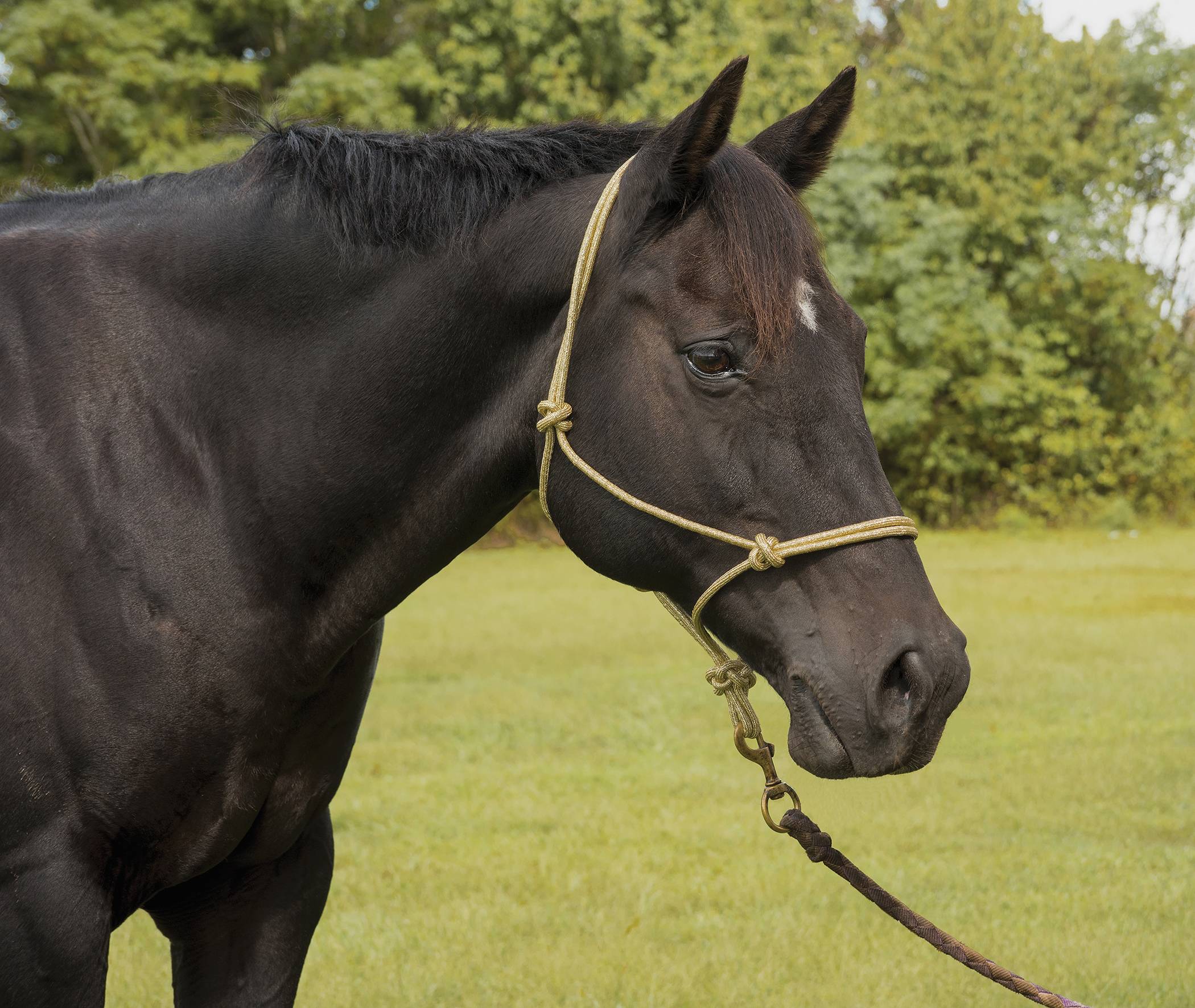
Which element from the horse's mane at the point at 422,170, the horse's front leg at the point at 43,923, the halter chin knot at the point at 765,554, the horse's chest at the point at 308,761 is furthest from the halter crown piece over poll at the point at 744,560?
the horse's front leg at the point at 43,923

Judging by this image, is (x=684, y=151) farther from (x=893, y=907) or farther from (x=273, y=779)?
(x=893, y=907)

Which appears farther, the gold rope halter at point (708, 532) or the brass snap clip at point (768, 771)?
the brass snap clip at point (768, 771)

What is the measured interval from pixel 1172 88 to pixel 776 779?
97.8 ft

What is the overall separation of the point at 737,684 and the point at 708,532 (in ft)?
1.12

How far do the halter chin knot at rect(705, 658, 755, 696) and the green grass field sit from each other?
240 cm

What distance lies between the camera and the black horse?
76.4 inches

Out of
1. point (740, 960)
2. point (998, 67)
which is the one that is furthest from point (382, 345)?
point (998, 67)

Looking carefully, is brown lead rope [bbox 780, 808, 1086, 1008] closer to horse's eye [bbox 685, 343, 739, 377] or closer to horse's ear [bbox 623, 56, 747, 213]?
horse's eye [bbox 685, 343, 739, 377]

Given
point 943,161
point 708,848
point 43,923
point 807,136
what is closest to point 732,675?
point 807,136

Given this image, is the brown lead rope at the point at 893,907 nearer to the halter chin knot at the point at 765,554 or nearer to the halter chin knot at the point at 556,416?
the halter chin knot at the point at 765,554

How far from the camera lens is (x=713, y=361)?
197cm

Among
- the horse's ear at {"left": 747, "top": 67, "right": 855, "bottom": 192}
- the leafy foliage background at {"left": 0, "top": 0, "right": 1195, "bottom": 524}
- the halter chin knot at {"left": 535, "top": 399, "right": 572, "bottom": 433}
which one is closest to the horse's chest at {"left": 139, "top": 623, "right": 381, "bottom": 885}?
the halter chin knot at {"left": 535, "top": 399, "right": 572, "bottom": 433}

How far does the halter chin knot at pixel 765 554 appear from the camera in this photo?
1.93 meters

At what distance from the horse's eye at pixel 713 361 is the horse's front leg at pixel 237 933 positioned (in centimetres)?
124
